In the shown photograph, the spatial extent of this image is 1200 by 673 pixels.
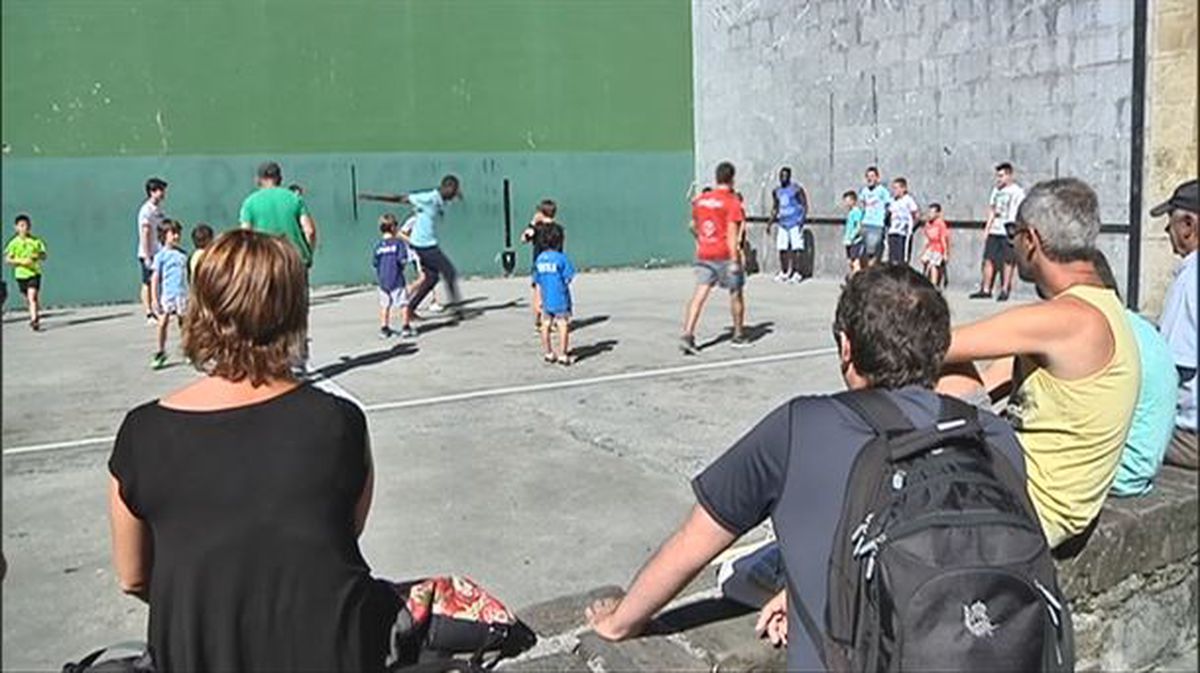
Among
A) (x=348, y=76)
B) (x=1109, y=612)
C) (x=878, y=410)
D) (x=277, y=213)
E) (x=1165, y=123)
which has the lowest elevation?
(x=1109, y=612)

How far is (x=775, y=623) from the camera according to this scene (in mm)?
2537

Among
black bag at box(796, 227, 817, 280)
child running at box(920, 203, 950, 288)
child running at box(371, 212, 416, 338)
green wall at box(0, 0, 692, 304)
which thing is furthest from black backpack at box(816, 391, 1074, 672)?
black bag at box(796, 227, 817, 280)

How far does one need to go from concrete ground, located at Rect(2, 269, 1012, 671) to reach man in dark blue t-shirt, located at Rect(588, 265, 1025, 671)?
139 cm

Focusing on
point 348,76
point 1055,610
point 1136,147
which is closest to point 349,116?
point 348,76

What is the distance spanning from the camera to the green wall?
52.1ft

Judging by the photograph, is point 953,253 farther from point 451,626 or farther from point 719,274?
point 451,626

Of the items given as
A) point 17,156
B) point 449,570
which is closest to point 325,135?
point 17,156

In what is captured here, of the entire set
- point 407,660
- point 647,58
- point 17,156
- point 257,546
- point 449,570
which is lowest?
point 449,570

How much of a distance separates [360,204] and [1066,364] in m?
16.4

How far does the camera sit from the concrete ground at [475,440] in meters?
4.38

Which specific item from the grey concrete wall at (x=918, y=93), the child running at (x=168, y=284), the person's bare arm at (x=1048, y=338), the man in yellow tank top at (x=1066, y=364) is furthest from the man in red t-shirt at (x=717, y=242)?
the person's bare arm at (x=1048, y=338)

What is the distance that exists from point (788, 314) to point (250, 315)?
10.9 meters

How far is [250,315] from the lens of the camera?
212cm

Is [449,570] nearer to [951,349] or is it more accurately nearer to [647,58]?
[951,349]
